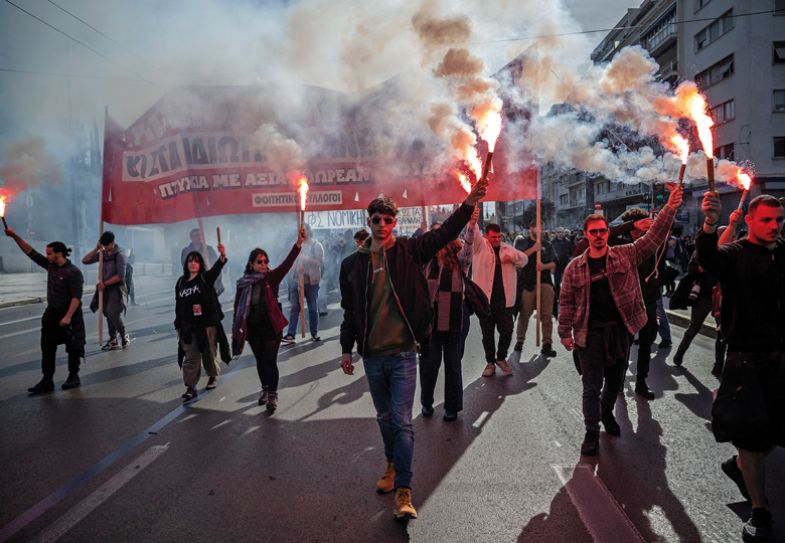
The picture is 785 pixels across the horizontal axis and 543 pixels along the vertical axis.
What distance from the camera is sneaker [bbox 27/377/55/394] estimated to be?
20.4ft

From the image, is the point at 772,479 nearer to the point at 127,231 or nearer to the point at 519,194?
the point at 519,194

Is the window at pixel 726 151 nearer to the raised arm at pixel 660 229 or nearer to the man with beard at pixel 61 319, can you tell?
the raised arm at pixel 660 229

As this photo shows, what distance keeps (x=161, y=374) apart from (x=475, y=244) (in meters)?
4.35

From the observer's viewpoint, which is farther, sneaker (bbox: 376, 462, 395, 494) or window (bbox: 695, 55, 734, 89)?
window (bbox: 695, 55, 734, 89)

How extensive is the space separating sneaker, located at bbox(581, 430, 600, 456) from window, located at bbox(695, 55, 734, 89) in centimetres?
3152

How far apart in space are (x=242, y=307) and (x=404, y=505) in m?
3.03

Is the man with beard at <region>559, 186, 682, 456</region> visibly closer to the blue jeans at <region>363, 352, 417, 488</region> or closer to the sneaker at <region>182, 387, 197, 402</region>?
the blue jeans at <region>363, 352, 417, 488</region>

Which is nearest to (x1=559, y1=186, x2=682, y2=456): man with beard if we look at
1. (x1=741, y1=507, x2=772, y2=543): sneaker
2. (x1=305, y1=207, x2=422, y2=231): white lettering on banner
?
(x1=741, y1=507, x2=772, y2=543): sneaker

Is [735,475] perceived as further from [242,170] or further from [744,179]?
[242,170]

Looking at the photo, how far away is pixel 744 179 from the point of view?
4117 mm

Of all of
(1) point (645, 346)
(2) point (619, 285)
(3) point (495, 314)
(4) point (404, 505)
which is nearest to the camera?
(4) point (404, 505)

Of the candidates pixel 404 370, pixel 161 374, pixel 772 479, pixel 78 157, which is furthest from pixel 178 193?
pixel 78 157

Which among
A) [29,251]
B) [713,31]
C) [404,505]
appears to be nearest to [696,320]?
[404,505]

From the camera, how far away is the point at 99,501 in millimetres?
3498
